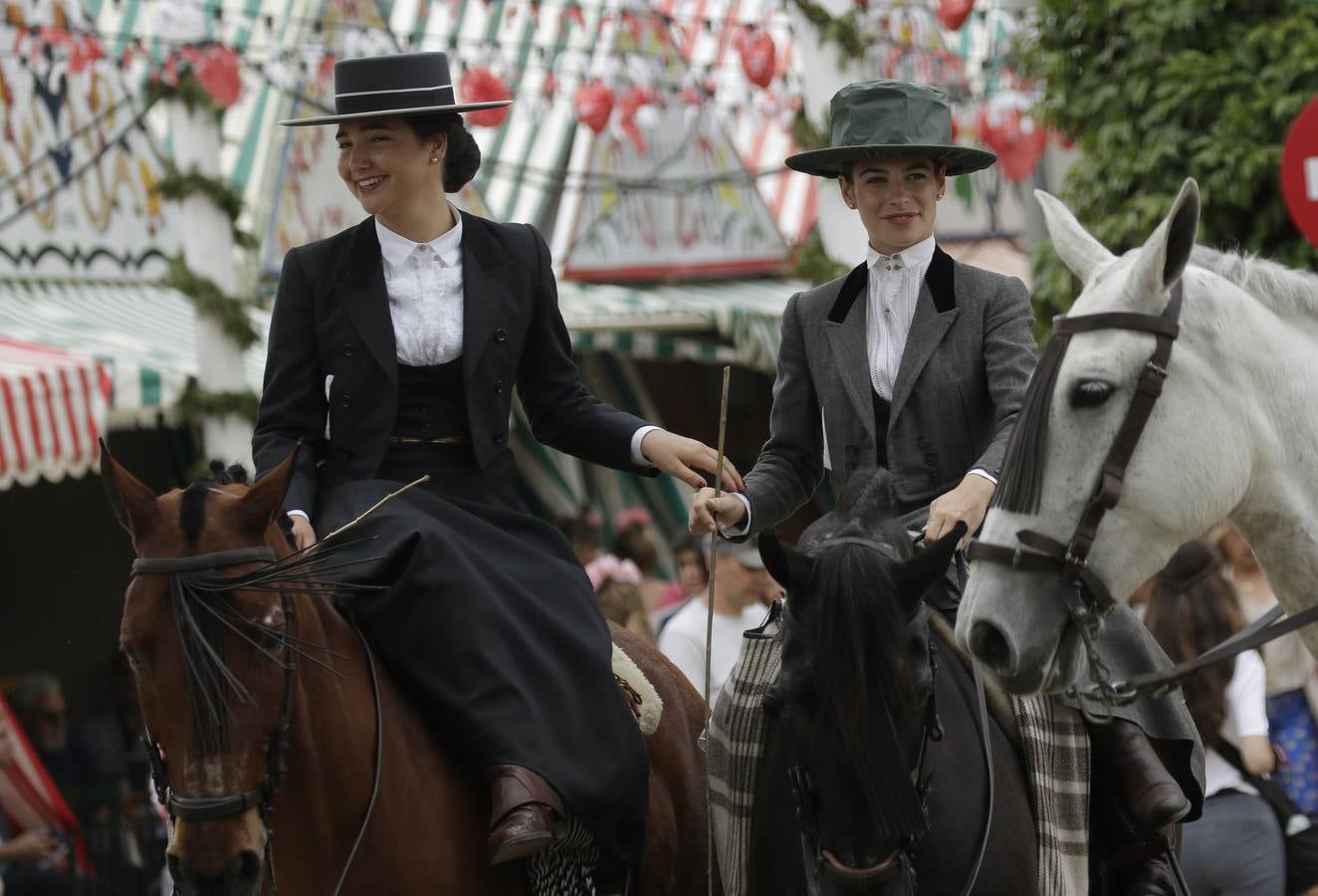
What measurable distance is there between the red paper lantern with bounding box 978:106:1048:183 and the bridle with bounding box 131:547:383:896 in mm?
9497

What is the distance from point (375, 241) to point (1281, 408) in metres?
2.27

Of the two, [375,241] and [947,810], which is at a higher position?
[375,241]

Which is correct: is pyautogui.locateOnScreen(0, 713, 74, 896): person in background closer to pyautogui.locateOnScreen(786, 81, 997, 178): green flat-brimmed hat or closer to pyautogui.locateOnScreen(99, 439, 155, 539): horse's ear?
pyautogui.locateOnScreen(99, 439, 155, 539): horse's ear

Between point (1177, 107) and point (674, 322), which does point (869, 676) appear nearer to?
point (1177, 107)

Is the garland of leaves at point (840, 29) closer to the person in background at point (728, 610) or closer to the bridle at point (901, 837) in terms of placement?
the person in background at point (728, 610)

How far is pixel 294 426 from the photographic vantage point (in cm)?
464

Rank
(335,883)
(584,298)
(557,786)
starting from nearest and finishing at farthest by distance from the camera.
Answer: (335,883)
(557,786)
(584,298)

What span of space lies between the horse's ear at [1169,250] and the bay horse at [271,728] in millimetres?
1770

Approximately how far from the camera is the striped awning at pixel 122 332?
962cm

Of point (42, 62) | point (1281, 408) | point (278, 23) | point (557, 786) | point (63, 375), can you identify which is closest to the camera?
point (1281, 408)

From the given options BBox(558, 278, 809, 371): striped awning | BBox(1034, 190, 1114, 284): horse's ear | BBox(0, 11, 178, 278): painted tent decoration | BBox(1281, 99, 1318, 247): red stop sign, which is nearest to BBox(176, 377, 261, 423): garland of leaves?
BBox(0, 11, 178, 278): painted tent decoration

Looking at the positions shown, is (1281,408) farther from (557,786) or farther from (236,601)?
(236,601)

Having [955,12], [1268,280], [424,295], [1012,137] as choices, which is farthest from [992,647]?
[1012,137]

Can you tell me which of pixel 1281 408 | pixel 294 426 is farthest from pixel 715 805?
pixel 1281 408
